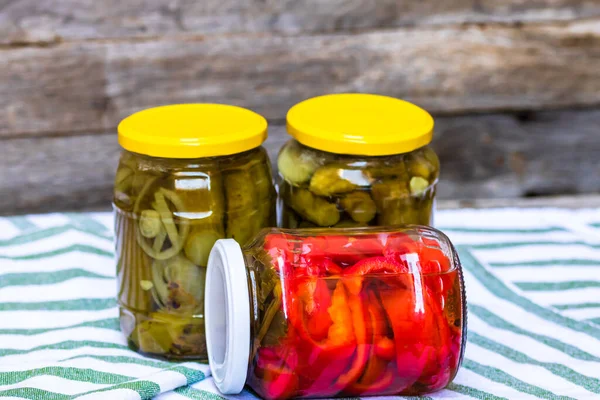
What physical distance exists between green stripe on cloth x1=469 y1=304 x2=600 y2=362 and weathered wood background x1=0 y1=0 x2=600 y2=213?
49 cm

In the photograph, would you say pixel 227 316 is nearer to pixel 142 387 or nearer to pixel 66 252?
pixel 142 387

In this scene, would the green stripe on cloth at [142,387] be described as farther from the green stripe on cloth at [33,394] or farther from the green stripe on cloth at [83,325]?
the green stripe on cloth at [83,325]

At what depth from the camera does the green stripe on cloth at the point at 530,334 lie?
35.1 inches

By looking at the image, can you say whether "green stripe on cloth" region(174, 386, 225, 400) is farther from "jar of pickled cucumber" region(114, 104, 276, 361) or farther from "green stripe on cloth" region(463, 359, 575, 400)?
"green stripe on cloth" region(463, 359, 575, 400)

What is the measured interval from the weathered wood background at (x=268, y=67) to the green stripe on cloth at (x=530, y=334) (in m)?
0.49

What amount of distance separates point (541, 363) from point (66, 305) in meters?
0.60

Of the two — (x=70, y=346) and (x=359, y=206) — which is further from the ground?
(x=359, y=206)

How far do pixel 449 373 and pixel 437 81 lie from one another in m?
0.74

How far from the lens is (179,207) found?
81cm

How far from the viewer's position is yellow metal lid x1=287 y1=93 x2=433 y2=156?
805mm

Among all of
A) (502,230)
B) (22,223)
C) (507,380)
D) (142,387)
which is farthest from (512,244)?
(22,223)

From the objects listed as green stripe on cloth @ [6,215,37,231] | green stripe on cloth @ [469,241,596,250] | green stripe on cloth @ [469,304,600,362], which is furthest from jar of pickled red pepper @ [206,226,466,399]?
green stripe on cloth @ [6,215,37,231]

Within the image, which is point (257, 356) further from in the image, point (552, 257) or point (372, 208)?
point (552, 257)

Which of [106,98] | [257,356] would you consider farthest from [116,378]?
[106,98]
